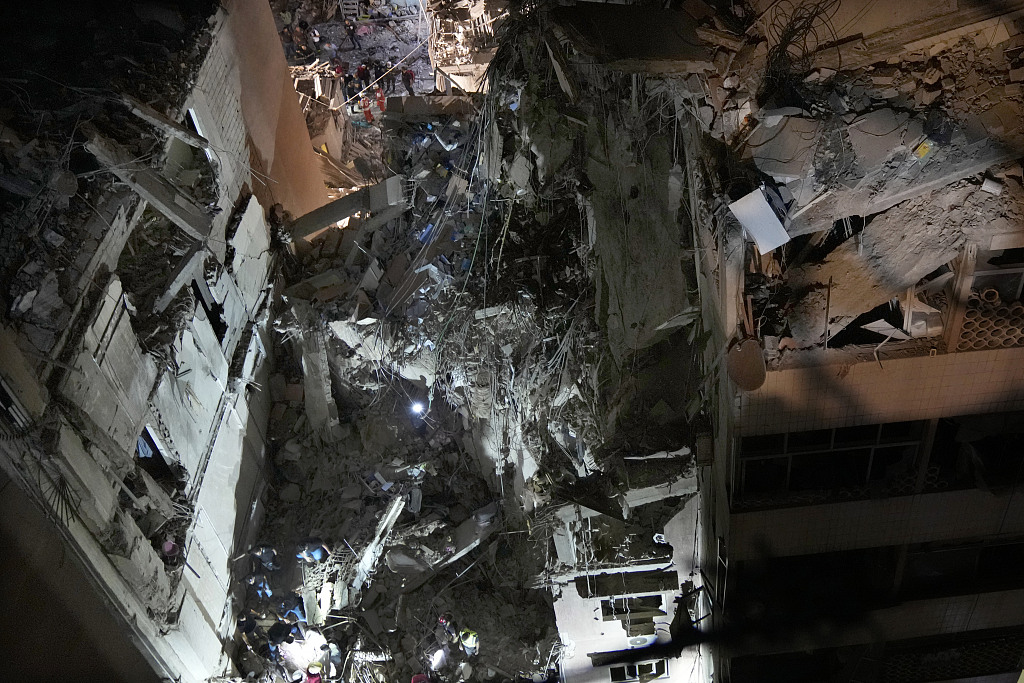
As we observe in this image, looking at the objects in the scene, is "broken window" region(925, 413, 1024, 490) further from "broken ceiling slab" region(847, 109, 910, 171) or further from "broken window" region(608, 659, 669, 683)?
"broken window" region(608, 659, 669, 683)

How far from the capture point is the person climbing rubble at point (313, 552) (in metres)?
8.09

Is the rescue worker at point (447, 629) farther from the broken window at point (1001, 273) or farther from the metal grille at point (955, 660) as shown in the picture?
the broken window at point (1001, 273)

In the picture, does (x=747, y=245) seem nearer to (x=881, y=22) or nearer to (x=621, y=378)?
(x=881, y=22)

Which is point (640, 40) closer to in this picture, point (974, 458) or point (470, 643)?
point (974, 458)

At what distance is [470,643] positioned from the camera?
7.76 meters

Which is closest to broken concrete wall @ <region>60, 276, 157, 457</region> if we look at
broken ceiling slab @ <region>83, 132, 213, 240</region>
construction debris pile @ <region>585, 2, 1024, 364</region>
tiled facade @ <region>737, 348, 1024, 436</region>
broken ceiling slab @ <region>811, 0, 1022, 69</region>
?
broken ceiling slab @ <region>83, 132, 213, 240</region>

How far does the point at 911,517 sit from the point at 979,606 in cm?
144

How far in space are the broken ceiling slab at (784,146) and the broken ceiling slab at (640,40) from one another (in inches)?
19.1

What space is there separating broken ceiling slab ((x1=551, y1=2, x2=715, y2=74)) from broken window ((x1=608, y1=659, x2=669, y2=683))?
18.2ft

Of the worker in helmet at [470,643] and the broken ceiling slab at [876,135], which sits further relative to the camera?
the worker in helmet at [470,643]

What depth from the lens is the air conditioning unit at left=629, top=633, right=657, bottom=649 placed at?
21.4ft

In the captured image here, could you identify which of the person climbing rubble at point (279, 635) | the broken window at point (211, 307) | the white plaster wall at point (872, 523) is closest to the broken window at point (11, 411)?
the broken window at point (211, 307)

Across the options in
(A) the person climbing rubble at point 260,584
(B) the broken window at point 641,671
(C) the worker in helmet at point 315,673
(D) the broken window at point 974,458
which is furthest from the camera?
(A) the person climbing rubble at point 260,584

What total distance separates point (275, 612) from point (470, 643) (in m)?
2.29
